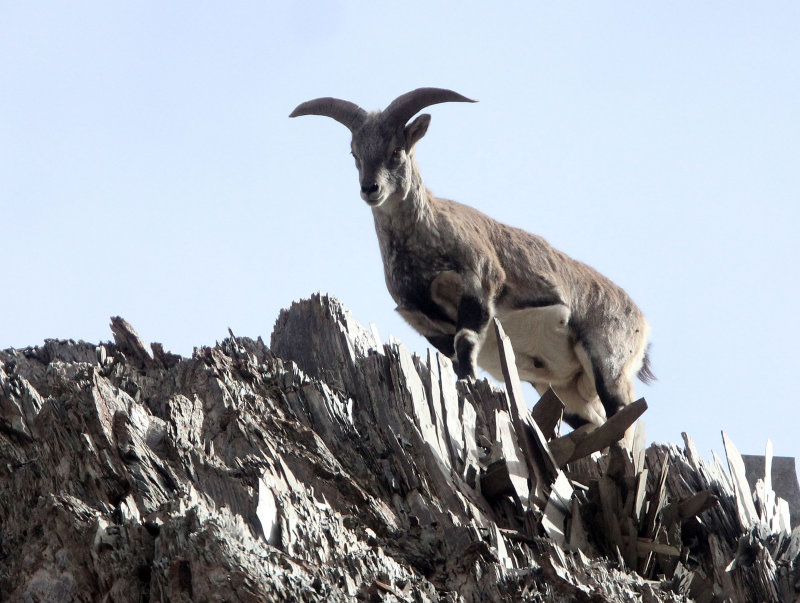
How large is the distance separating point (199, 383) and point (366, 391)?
2.89 feet

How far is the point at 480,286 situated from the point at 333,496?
3.99m

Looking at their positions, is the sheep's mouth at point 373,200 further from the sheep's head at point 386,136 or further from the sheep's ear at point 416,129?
the sheep's ear at point 416,129

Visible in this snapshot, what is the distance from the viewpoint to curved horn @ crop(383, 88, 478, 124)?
8.84 metres

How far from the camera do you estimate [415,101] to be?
8.89 metres

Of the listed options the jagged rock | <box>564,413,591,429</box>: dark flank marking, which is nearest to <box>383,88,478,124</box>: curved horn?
<box>564,413,591,429</box>: dark flank marking

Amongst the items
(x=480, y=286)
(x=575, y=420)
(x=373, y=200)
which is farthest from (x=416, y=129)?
(x=575, y=420)

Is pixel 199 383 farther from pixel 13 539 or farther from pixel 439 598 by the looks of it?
pixel 439 598

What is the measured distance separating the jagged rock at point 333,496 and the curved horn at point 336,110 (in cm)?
325

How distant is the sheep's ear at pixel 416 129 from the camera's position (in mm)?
8836

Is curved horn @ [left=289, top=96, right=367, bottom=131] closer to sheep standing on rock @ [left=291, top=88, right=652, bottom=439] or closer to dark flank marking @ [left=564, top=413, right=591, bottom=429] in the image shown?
sheep standing on rock @ [left=291, top=88, right=652, bottom=439]

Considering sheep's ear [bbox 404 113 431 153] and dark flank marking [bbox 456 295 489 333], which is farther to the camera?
sheep's ear [bbox 404 113 431 153]

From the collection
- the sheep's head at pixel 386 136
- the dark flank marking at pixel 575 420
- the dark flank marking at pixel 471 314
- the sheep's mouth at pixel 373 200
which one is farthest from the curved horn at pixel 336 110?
the dark flank marking at pixel 575 420

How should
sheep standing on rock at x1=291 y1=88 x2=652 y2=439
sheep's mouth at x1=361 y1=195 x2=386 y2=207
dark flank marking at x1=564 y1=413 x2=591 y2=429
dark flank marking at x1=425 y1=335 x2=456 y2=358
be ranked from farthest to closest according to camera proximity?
dark flank marking at x1=564 y1=413 x2=591 y2=429, dark flank marking at x1=425 y1=335 x2=456 y2=358, sheep standing on rock at x1=291 y1=88 x2=652 y2=439, sheep's mouth at x1=361 y1=195 x2=386 y2=207

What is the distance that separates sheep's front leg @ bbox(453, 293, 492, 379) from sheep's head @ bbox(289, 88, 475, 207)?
1.06 m
